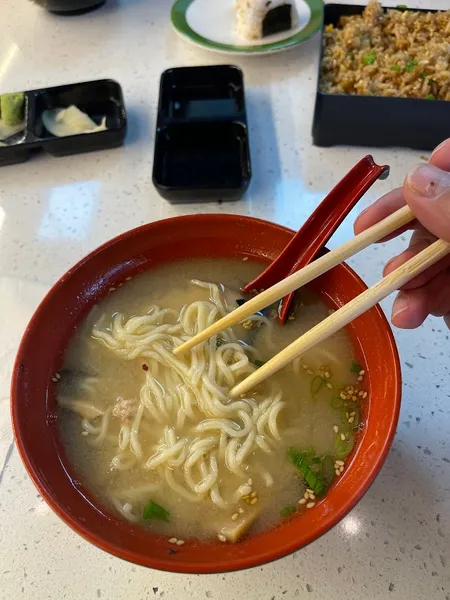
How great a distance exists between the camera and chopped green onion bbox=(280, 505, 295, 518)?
1242 mm

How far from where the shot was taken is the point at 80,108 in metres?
2.51

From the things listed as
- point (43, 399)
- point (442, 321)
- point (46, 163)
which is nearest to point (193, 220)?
point (43, 399)

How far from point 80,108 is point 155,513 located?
1990 mm

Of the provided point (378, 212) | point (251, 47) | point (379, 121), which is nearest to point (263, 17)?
point (251, 47)

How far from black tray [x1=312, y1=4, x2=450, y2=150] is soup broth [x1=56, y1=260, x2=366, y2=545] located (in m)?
0.92

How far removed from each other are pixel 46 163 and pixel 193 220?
1.13m

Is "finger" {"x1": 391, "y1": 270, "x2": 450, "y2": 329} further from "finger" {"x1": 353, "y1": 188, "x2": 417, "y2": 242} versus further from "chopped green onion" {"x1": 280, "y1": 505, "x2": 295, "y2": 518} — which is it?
"chopped green onion" {"x1": 280, "y1": 505, "x2": 295, "y2": 518}

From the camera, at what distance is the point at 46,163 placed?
237 centimetres

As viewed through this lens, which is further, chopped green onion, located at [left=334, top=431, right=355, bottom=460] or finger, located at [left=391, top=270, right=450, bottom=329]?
finger, located at [left=391, top=270, right=450, bottom=329]

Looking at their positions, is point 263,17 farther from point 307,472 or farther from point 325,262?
point 307,472

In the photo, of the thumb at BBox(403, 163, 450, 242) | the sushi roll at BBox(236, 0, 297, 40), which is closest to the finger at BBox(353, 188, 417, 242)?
the thumb at BBox(403, 163, 450, 242)

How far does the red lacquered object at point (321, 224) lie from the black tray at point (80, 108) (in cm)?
117

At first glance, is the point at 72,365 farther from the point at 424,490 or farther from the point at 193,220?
the point at 424,490

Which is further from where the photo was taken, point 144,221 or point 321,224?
point 144,221
